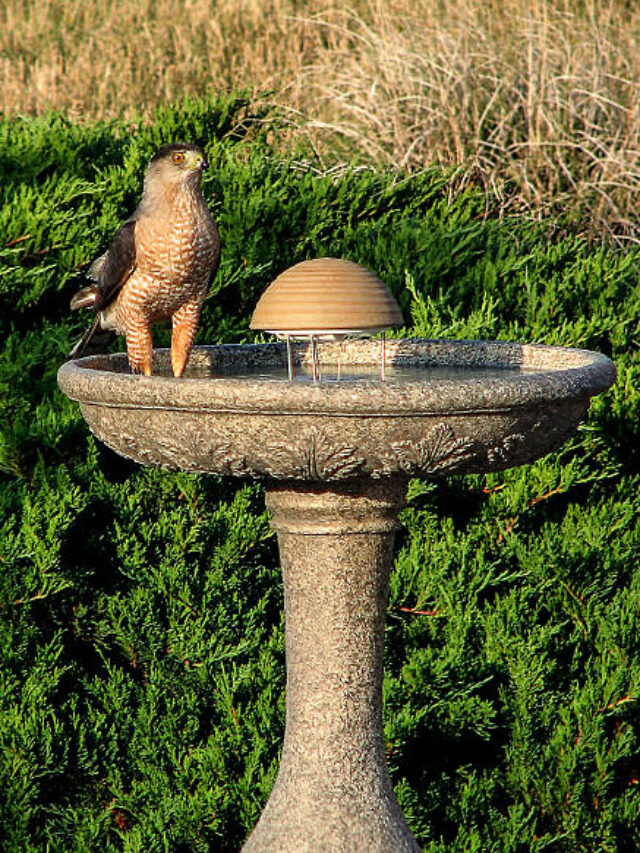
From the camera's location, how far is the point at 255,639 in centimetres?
407

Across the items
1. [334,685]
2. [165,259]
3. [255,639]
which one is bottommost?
[255,639]

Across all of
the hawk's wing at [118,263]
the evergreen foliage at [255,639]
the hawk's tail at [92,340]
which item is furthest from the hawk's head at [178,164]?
the evergreen foliage at [255,639]

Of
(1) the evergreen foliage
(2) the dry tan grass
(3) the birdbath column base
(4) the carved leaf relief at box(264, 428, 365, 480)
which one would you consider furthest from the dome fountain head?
(2) the dry tan grass

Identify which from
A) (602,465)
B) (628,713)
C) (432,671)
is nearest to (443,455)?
(432,671)

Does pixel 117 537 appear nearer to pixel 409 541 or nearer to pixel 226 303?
pixel 409 541

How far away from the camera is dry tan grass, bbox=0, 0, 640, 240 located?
738cm

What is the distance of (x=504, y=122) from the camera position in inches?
295

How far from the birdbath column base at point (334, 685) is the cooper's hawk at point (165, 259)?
0.59 m

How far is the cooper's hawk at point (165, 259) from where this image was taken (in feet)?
9.71

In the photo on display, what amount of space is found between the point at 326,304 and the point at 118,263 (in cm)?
75

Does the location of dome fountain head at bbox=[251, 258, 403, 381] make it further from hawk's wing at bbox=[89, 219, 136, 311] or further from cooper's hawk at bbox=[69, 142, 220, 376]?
hawk's wing at bbox=[89, 219, 136, 311]

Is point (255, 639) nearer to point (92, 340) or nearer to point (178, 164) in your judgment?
point (92, 340)

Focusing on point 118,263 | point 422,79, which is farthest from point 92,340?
point 422,79

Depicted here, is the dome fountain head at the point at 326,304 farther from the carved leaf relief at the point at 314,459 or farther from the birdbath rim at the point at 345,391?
the carved leaf relief at the point at 314,459
